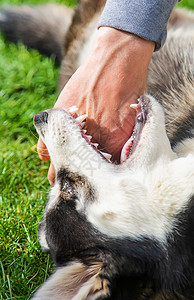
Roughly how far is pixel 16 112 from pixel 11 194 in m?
0.99

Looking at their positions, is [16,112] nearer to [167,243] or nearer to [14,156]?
[14,156]

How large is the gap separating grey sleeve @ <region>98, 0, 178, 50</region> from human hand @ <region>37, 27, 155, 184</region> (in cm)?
5

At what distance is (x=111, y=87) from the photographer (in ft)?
7.39

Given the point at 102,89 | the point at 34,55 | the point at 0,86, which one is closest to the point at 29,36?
the point at 34,55

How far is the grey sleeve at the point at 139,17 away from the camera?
2.29m

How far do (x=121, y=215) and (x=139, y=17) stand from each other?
1.23 meters

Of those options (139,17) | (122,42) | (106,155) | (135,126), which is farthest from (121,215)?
(139,17)

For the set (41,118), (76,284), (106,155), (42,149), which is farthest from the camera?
(42,149)

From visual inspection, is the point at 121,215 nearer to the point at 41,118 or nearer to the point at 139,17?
the point at 41,118

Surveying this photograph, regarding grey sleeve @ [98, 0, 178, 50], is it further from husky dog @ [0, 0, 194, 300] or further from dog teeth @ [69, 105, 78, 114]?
dog teeth @ [69, 105, 78, 114]

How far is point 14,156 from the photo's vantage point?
3.36 meters

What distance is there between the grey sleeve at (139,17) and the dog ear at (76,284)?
4.66 ft

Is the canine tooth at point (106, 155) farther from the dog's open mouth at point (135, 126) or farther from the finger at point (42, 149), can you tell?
the finger at point (42, 149)

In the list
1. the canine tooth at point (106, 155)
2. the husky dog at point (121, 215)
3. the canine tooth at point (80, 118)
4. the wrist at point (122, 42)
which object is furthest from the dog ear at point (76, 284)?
the wrist at point (122, 42)
